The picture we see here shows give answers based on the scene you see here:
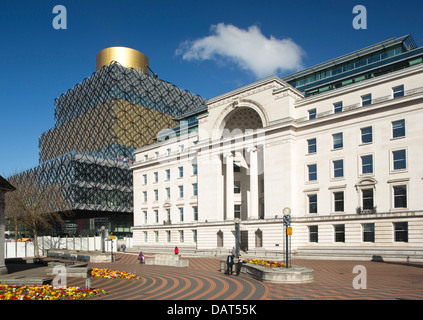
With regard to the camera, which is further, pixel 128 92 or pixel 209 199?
pixel 128 92

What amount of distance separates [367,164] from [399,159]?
3454 mm

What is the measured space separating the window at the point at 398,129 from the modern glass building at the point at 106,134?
66.6m

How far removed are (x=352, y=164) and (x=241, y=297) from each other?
30.3 metres

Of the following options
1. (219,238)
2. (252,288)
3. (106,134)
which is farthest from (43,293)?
(106,134)

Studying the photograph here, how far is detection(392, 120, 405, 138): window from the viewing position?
134 ft

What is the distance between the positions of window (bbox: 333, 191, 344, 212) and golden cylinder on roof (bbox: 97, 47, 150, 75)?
106543 mm

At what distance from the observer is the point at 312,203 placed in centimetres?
4741

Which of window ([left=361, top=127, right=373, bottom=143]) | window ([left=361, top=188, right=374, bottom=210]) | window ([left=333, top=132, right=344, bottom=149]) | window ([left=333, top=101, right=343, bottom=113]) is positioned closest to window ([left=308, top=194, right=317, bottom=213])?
window ([left=361, top=188, right=374, bottom=210])

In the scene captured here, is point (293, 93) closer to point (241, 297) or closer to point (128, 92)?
point (241, 297)

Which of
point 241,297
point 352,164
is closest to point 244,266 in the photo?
point 241,297

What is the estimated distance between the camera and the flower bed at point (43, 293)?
16.4 metres
